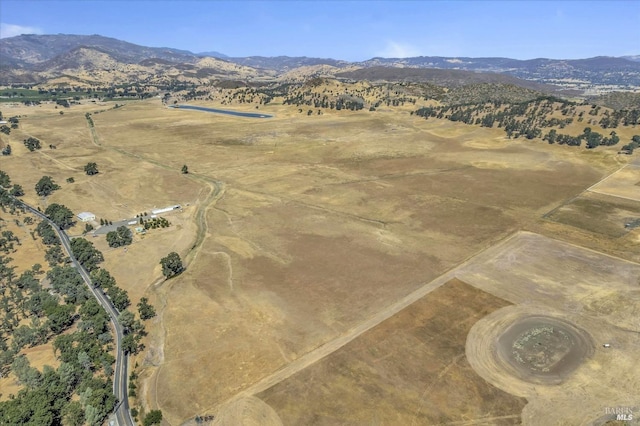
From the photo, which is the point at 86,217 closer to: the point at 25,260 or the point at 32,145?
the point at 25,260

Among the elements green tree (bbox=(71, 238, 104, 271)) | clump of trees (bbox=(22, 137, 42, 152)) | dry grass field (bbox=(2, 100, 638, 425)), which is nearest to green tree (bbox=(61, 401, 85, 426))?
dry grass field (bbox=(2, 100, 638, 425))

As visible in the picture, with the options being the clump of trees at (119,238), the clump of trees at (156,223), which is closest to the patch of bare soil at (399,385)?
the clump of trees at (119,238)

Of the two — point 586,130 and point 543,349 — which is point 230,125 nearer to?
point 586,130

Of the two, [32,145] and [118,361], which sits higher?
[32,145]

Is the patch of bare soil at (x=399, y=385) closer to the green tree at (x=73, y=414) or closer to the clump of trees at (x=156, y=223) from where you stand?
the green tree at (x=73, y=414)

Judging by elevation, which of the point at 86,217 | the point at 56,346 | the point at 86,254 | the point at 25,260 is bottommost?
the point at 25,260

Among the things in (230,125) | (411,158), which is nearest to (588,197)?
(411,158)

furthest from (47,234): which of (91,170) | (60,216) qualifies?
(91,170)
